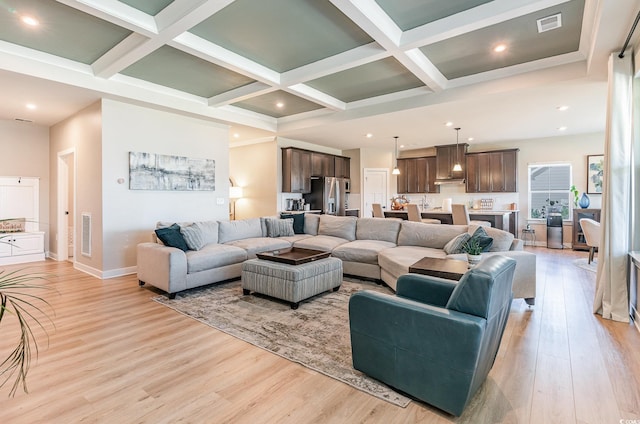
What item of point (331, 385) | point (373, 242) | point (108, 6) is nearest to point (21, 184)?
point (108, 6)

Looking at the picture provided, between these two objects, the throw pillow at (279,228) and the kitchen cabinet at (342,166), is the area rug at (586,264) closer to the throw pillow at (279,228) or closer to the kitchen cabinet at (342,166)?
the throw pillow at (279,228)

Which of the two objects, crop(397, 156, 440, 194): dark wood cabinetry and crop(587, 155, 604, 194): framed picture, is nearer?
crop(587, 155, 604, 194): framed picture

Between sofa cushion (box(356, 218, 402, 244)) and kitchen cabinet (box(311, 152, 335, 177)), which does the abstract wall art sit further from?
sofa cushion (box(356, 218, 402, 244))

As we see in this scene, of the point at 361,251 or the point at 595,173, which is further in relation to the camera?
the point at 595,173

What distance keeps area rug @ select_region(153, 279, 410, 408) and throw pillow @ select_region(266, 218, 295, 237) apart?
5.11ft

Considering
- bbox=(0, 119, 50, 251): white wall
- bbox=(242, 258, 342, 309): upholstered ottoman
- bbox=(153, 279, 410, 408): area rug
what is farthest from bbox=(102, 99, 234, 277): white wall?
bbox=(0, 119, 50, 251): white wall

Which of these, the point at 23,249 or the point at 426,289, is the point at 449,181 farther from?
the point at 23,249

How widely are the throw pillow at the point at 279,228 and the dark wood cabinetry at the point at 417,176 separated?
4.94 m

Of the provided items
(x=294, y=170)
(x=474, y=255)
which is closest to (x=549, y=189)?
(x=294, y=170)

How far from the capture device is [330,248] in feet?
16.6

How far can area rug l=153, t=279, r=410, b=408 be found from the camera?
2.30 meters

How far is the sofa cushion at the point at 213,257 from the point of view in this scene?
4141 millimetres

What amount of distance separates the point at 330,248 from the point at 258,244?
3.75ft

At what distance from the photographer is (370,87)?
17.0 ft
